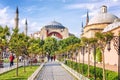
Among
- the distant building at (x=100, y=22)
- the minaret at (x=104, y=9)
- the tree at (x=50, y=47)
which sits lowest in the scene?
the tree at (x=50, y=47)

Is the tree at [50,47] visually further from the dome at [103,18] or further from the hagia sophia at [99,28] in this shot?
the dome at [103,18]

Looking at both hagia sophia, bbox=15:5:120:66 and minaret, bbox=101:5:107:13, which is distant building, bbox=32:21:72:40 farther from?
minaret, bbox=101:5:107:13

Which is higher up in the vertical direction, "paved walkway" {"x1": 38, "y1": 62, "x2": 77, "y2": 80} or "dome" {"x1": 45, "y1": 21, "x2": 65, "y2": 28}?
"dome" {"x1": 45, "y1": 21, "x2": 65, "y2": 28}

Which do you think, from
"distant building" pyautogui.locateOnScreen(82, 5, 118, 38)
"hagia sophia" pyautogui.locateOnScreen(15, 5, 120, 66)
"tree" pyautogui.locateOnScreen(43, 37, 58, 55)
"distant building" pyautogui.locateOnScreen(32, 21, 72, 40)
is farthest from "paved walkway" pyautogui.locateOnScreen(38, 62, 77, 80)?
"distant building" pyautogui.locateOnScreen(32, 21, 72, 40)

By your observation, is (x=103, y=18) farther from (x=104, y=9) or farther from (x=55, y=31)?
(x=55, y=31)

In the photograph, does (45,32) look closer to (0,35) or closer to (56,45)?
(56,45)

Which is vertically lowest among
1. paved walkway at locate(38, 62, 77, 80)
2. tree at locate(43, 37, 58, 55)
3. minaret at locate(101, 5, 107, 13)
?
paved walkway at locate(38, 62, 77, 80)

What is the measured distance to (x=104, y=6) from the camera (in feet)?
175

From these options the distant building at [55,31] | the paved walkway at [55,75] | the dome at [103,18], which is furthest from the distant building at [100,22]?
the distant building at [55,31]

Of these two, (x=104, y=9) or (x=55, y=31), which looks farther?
(x=55, y=31)

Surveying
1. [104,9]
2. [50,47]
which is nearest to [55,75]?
[104,9]

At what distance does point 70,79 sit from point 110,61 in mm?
14231

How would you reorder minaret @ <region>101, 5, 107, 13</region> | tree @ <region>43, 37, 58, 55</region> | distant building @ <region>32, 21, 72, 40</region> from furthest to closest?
1. distant building @ <region>32, 21, 72, 40</region>
2. tree @ <region>43, 37, 58, 55</region>
3. minaret @ <region>101, 5, 107, 13</region>

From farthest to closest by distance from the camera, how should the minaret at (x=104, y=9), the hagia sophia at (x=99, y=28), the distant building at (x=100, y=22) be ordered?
the minaret at (x=104, y=9) → the distant building at (x=100, y=22) → the hagia sophia at (x=99, y=28)
